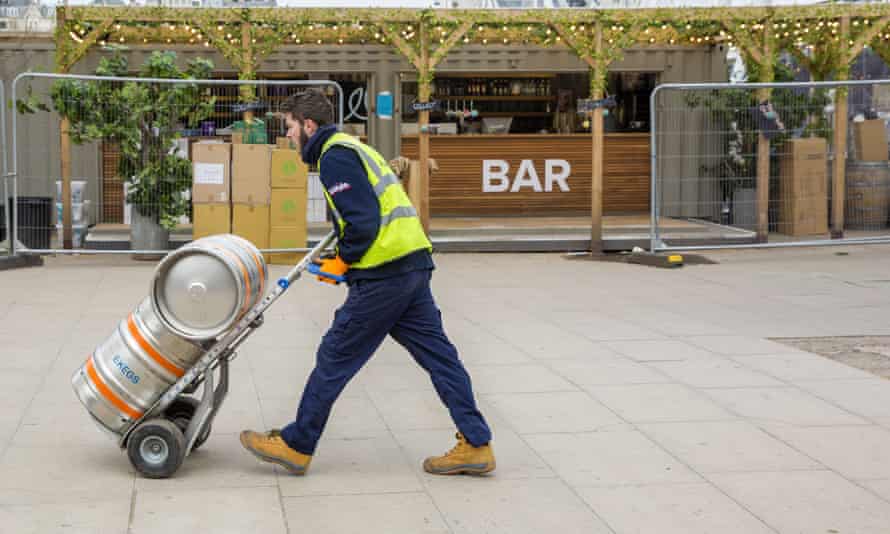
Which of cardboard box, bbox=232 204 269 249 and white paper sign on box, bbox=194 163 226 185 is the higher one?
white paper sign on box, bbox=194 163 226 185

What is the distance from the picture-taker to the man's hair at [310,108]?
18.9 feet

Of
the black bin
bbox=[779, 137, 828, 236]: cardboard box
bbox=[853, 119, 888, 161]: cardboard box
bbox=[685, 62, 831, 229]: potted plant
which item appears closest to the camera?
the black bin

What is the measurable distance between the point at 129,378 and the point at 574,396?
9.61 ft

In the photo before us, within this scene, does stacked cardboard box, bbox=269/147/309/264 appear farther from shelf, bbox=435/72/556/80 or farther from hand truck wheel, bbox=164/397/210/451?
hand truck wheel, bbox=164/397/210/451

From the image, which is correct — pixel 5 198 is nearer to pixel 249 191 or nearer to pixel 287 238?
pixel 249 191

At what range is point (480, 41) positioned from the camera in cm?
1950

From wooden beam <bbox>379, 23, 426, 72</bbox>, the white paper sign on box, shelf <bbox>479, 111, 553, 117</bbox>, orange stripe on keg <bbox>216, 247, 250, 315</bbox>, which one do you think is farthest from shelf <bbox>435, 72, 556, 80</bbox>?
orange stripe on keg <bbox>216, 247, 250, 315</bbox>

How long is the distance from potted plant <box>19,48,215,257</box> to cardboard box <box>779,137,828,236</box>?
7.65 m

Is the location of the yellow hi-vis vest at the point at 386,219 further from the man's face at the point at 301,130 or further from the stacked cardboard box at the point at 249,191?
the stacked cardboard box at the point at 249,191

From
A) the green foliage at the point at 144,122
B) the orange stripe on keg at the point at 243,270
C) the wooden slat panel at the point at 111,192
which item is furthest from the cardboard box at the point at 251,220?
the orange stripe on keg at the point at 243,270

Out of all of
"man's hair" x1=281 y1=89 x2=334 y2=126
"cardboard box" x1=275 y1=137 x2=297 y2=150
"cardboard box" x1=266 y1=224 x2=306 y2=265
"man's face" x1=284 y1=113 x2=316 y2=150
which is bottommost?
"cardboard box" x1=266 y1=224 x2=306 y2=265

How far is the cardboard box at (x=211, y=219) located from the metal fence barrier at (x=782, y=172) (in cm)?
513

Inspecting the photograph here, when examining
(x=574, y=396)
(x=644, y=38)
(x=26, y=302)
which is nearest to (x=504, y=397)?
(x=574, y=396)

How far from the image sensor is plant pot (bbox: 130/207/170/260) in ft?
49.7
